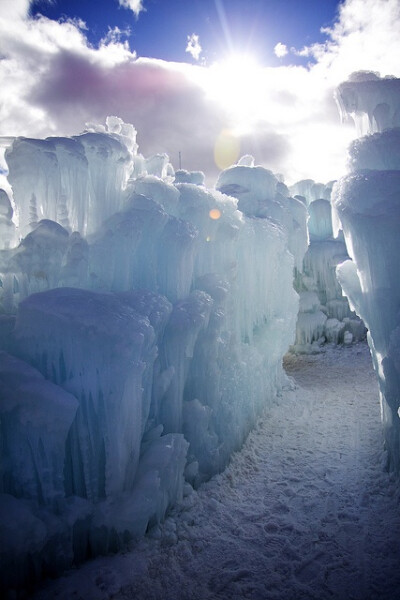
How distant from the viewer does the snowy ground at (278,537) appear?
464 cm

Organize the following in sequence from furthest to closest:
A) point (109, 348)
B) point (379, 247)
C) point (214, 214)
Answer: point (214, 214) → point (379, 247) → point (109, 348)

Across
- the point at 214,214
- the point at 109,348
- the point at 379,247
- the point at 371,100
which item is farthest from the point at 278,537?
the point at 371,100

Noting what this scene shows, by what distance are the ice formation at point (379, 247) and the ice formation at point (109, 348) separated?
316 centimetres

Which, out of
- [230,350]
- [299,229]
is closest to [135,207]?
[230,350]

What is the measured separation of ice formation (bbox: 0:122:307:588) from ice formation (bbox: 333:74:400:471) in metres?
3.16

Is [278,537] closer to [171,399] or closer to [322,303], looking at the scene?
[171,399]

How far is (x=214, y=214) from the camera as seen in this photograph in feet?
29.7

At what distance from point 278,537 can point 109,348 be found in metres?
4.18

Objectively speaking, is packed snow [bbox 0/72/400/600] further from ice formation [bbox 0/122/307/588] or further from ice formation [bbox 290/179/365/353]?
ice formation [bbox 290/179/365/353]

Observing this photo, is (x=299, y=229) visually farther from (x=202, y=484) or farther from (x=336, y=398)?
(x=202, y=484)

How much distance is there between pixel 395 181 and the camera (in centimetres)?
731

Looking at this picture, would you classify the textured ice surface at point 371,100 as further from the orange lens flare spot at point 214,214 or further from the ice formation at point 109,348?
the orange lens flare spot at point 214,214

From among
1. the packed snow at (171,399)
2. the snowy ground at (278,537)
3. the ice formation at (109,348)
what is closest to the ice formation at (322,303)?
the packed snow at (171,399)

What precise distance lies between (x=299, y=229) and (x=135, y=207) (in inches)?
458
